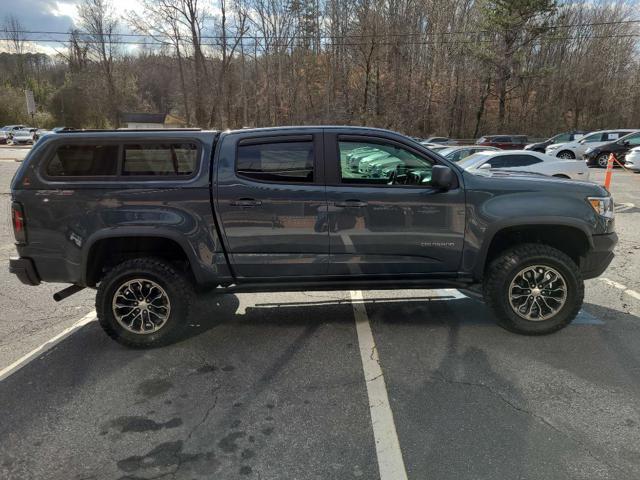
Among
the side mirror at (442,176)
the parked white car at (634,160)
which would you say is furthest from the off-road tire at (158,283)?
the parked white car at (634,160)

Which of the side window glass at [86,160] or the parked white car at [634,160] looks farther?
the parked white car at [634,160]

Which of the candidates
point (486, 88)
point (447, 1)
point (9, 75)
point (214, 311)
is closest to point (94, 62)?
point (9, 75)

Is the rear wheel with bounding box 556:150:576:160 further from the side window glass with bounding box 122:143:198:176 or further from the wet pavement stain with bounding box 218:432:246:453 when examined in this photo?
the wet pavement stain with bounding box 218:432:246:453

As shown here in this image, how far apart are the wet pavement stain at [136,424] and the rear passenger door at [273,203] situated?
1430 mm

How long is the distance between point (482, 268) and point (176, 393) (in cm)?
282

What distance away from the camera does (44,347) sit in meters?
4.06

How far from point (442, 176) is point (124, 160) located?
272 cm

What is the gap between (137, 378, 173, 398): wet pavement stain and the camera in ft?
10.9

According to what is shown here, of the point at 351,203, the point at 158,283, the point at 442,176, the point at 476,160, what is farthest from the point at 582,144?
the point at 158,283

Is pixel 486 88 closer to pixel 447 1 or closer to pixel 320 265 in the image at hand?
pixel 447 1

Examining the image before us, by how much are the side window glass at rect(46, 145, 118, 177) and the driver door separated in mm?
1866

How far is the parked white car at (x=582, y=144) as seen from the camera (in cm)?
2284

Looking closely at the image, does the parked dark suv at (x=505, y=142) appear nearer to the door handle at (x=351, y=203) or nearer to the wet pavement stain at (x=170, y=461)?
the door handle at (x=351, y=203)

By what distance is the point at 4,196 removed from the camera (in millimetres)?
12445
